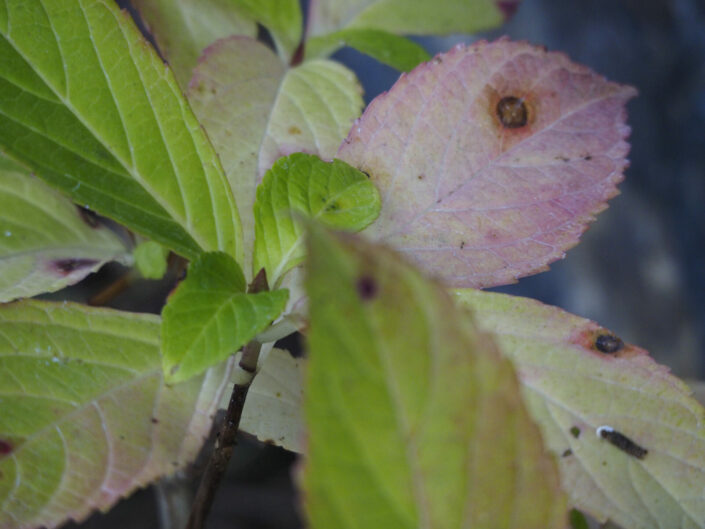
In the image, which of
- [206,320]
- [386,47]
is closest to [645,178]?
[386,47]

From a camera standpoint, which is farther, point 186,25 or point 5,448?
point 186,25

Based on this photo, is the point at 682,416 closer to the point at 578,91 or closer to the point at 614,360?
the point at 614,360

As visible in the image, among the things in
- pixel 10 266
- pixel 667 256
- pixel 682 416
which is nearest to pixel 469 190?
pixel 682 416

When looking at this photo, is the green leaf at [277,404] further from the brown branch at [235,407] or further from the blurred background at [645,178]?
the blurred background at [645,178]

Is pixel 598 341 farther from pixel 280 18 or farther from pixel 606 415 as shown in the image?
pixel 280 18

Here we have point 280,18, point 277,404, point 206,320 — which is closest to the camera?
point 206,320

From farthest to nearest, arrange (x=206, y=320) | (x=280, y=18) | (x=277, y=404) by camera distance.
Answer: (x=280, y=18)
(x=277, y=404)
(x=206, y=320)

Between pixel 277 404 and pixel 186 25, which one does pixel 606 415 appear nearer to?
pixel 277 404

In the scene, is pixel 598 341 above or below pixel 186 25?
below

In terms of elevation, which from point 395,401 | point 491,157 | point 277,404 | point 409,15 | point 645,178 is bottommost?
point 395,401
